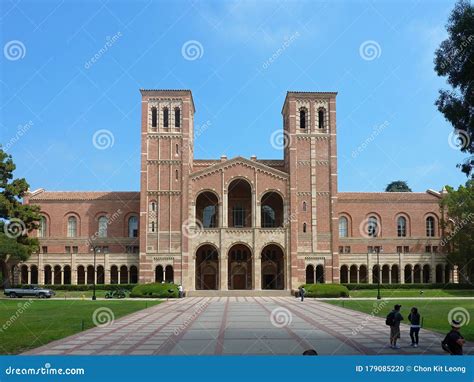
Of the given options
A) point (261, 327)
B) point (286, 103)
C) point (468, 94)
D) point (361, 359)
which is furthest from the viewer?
point (286, 103)

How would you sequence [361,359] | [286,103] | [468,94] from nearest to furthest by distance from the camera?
[361,359], [468,94], [286,103]

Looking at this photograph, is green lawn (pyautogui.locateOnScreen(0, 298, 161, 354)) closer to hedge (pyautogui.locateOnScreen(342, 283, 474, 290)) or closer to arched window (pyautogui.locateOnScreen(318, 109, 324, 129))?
hedge (pyautogui.locateOnScreen(342, 283, 474, 290))

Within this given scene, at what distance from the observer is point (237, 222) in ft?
229

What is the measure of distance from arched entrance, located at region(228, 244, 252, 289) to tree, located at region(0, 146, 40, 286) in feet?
70.5

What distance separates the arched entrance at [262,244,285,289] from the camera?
67250 millimetres

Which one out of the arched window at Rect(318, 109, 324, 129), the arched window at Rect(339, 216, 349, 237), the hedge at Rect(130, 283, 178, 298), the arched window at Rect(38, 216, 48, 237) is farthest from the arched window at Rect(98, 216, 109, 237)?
the arched window at Rect(339, 216, 349, 237)

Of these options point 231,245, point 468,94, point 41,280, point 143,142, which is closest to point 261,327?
point 468,94

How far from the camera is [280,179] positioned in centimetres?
6575

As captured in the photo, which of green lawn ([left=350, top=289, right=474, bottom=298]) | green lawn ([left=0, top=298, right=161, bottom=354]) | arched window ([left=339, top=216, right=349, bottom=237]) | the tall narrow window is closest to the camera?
green lawn ([left=0, top=298, right=161, bottom=354])

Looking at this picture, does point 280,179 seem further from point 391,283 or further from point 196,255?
point 391,283

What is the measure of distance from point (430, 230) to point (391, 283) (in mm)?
10595

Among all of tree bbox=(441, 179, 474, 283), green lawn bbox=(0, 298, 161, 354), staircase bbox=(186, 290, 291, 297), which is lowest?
staircase bbox=(186, 290, 291, 297)

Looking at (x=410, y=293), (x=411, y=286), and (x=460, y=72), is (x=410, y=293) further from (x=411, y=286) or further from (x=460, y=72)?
(x=460, y=72)

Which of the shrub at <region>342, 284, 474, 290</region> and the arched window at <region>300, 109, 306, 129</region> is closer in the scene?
the shrub at <region>342, 284, 474, 290</region>
